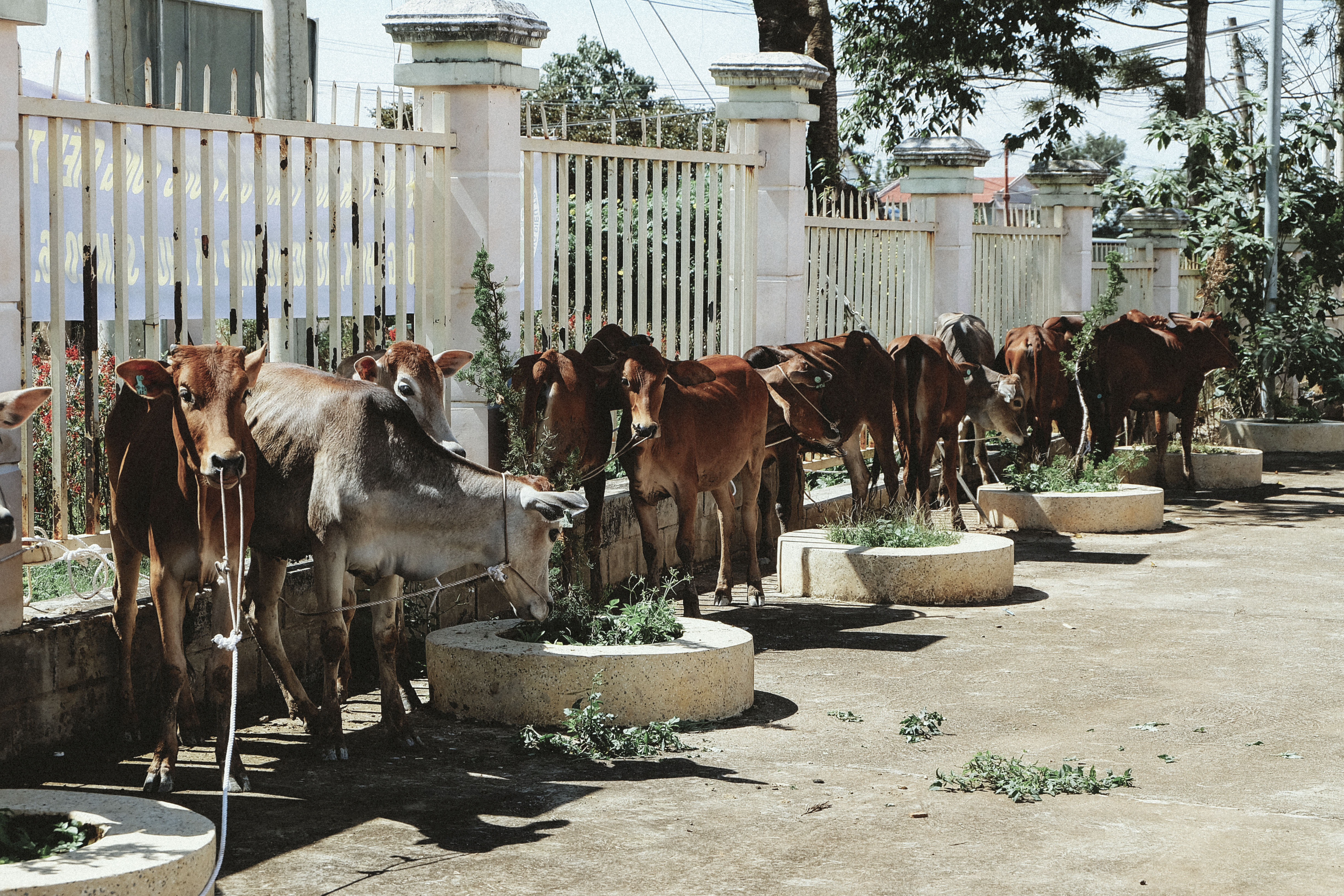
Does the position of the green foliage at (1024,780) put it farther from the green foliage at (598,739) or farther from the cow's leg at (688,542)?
the cow's leg at (688,542)

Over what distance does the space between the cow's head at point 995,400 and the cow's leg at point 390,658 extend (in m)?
7.36

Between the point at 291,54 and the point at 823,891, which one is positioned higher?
the point at 291,54

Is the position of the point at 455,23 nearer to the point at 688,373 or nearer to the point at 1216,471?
the point at 688,373

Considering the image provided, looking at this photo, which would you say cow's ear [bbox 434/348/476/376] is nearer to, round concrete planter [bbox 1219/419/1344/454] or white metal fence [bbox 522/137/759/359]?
white metal fence [bbox 522/137/759/359]

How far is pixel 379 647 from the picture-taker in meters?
6.95

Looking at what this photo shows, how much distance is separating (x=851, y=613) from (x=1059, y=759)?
3384 mm

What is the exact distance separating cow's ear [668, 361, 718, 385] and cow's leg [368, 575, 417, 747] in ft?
8.25

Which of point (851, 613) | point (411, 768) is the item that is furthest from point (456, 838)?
point (851, 613)

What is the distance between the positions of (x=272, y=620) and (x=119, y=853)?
2374mm

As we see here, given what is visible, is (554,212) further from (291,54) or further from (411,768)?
(411,768)

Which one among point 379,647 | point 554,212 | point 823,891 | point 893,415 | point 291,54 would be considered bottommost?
point 823,891

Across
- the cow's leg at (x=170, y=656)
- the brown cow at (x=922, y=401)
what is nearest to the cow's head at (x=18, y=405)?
the cow's leg at (x=170, y=656)

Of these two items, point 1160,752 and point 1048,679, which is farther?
point 1048,679

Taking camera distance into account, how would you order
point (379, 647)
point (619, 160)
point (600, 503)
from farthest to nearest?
point (619, 160) < point (600, 503) < point (379, 647)
